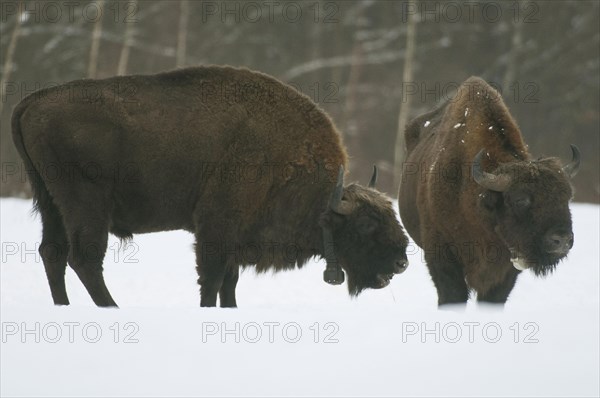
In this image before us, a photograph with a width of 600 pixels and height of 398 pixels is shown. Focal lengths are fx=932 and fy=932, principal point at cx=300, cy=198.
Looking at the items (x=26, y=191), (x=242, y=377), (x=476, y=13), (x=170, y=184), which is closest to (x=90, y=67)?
(x=26, y=191)

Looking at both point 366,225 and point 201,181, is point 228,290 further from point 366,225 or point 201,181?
point 366,225

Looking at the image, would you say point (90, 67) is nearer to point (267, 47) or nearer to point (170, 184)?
point (267, 47)

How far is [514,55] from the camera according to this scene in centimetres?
2527

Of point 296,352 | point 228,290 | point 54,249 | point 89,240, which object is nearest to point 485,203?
point 228,290

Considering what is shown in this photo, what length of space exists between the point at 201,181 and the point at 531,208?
290 cm

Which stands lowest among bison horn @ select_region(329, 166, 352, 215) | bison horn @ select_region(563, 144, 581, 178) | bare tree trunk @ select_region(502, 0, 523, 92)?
bison horn @ select_region(329, 166, 352, 215)

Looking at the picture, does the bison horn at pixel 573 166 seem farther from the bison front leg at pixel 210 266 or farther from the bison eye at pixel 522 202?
the bison front leg at pixel 210 266

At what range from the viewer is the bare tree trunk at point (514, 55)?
25.2 meters

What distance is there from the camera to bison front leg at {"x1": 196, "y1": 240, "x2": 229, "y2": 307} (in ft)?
26.9

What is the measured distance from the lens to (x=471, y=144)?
331 inches

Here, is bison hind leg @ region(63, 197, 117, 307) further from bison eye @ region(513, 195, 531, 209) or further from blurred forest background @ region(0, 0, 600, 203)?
blurred forest background @ region(0, 0, 600, 203)

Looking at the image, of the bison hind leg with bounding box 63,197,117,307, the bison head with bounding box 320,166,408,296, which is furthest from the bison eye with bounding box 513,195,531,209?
the bison hind leg with bounding box 63,197,117,307

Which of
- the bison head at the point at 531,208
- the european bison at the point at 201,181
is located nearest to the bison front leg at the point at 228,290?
the european bison at the point at 201,181

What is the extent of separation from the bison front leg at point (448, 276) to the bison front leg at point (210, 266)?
6.25 ft
